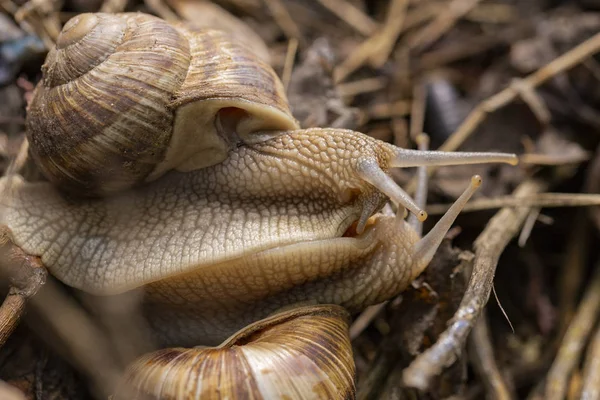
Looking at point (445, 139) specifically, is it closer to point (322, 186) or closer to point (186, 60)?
point (322, 186)

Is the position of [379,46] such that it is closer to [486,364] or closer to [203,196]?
[203,196]

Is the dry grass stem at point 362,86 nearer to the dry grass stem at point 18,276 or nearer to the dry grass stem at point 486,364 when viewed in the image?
the dry grass stem at point 486,364

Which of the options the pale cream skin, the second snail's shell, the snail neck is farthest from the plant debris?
the snail neck

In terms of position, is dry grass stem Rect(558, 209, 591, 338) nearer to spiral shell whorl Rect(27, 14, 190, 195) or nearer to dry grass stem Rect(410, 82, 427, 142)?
dry grass stem Rect(410, 82, 427, 142)

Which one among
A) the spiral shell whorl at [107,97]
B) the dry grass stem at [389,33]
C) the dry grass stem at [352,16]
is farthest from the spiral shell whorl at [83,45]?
the dry grass stem at [352,16]

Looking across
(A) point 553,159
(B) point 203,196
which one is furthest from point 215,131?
(A) point 553,159

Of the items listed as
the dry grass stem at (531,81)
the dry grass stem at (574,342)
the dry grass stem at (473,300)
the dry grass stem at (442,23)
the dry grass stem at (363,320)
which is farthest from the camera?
the dry grass stem at (442,23)
